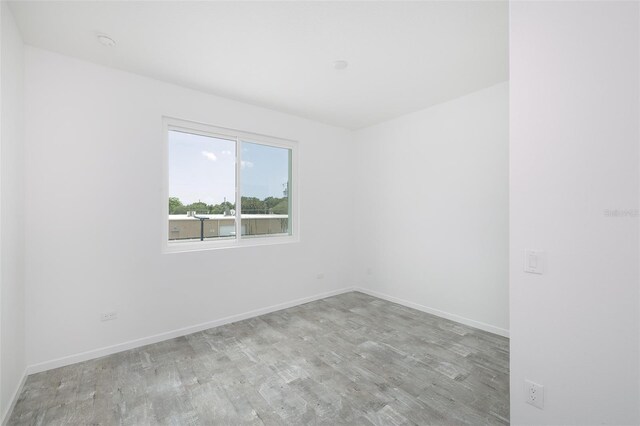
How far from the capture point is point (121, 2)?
6.09 ft

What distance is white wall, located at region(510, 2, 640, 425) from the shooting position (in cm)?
126

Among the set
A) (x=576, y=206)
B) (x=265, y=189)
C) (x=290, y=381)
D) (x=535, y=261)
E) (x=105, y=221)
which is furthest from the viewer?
(x=265, y=189)

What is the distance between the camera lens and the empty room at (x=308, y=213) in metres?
1.38

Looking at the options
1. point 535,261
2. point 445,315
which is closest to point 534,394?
point 535,261

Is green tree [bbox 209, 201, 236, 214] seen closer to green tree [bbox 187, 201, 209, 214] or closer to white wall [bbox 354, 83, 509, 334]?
green tree [bbox 187, 201, 209, 214]

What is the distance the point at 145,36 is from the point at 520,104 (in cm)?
271

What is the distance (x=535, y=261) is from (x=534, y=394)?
2.39 ft

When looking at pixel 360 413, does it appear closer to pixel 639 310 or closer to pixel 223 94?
pixel 639 310

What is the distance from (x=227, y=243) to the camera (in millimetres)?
3525

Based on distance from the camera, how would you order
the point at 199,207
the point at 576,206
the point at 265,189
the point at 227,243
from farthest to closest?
the point at 265,189 → the point at 227,243 → the point at 199,207 → the point at 576,206

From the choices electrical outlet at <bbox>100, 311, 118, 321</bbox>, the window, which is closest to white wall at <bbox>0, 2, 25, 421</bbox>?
electrical outlet at <bbox>100, 311, 118, 321</bbox>

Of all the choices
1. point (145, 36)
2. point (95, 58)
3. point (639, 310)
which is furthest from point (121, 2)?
point (639, 310)

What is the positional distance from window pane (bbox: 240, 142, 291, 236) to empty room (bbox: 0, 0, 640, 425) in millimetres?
32

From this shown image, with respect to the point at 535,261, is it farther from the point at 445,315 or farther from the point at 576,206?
the point at 445,315
